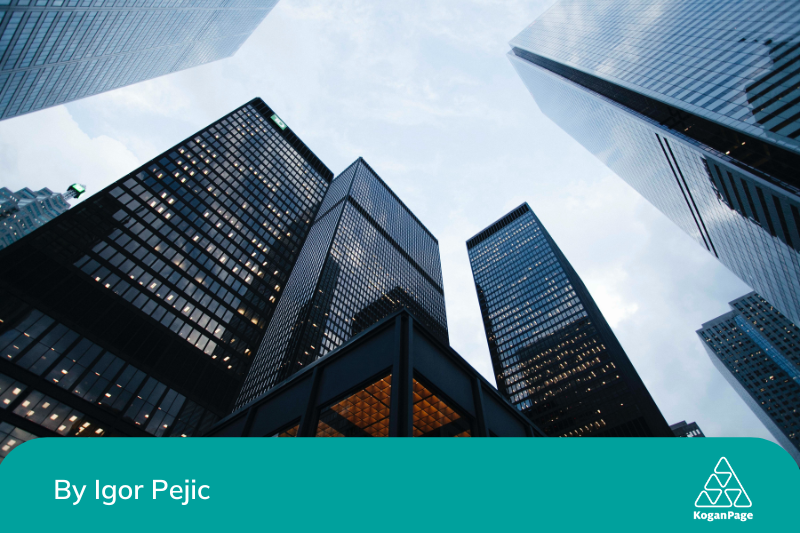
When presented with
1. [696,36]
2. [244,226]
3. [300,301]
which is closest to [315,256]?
[300,301]

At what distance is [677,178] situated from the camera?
239 ft

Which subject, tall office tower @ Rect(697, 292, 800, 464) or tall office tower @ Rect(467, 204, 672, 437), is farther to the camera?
tall office tower @ Rect(697, 292, 800, 464)

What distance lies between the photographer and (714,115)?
5056 cm

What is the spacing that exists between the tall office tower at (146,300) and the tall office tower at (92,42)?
24.5 meters

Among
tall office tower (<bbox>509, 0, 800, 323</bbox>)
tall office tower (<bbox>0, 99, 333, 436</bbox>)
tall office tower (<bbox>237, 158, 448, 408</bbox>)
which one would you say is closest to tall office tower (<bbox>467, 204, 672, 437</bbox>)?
tall office tower (<bbox>237, 158, 448, 408</bbox>)

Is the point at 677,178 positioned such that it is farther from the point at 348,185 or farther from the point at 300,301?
the point at 348,185

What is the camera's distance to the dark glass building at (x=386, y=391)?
15508mm

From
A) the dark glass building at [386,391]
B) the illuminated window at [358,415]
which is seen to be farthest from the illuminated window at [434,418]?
the illuminated window at [358,415]

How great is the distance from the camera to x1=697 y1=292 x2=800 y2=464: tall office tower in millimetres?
137750

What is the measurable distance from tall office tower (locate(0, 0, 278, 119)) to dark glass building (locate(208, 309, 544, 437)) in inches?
3122

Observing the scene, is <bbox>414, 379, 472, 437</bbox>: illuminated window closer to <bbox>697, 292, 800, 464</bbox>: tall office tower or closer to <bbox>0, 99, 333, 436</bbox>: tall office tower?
<bbox>0, 99, 333, 436</bbox>: tall office tower
